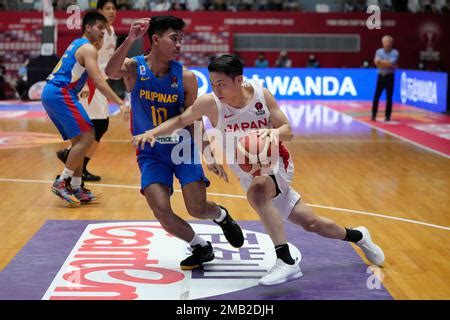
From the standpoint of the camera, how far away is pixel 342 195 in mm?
8273

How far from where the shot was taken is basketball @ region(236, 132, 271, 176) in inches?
191

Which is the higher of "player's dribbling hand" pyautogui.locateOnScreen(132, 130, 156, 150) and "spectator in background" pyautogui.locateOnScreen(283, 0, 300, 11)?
"spectator in background" pyautogui.locateOnScreen(283, 0, 300, 11)

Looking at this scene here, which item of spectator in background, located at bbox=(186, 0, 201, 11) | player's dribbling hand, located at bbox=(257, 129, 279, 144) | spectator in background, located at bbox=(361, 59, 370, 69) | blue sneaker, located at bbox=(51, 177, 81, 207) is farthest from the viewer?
spectator in background, located at bbox=(186, 0, 201, 11)

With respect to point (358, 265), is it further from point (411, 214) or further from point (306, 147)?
point (306, 147)

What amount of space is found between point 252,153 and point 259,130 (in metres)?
0.20

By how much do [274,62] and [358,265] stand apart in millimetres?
21950

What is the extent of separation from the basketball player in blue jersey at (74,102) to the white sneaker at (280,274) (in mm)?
3207

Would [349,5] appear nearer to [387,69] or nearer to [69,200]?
[387,69]

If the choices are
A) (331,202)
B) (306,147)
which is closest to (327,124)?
(306,147)

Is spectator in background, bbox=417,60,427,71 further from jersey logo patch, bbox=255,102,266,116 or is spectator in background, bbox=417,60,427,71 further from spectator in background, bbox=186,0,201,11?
jersey logo patch, bbox=255,102,266,116

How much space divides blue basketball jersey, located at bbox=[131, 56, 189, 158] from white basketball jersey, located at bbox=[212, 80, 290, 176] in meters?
0.37

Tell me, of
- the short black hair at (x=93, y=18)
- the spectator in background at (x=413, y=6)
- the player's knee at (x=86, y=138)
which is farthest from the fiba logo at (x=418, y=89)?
the player's knee at (x=86, y=138)

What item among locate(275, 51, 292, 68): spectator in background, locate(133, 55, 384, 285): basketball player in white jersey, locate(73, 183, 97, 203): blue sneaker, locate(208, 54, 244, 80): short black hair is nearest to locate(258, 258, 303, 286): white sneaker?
locate(133, 55, 384, 285): basketball player in white jersey
